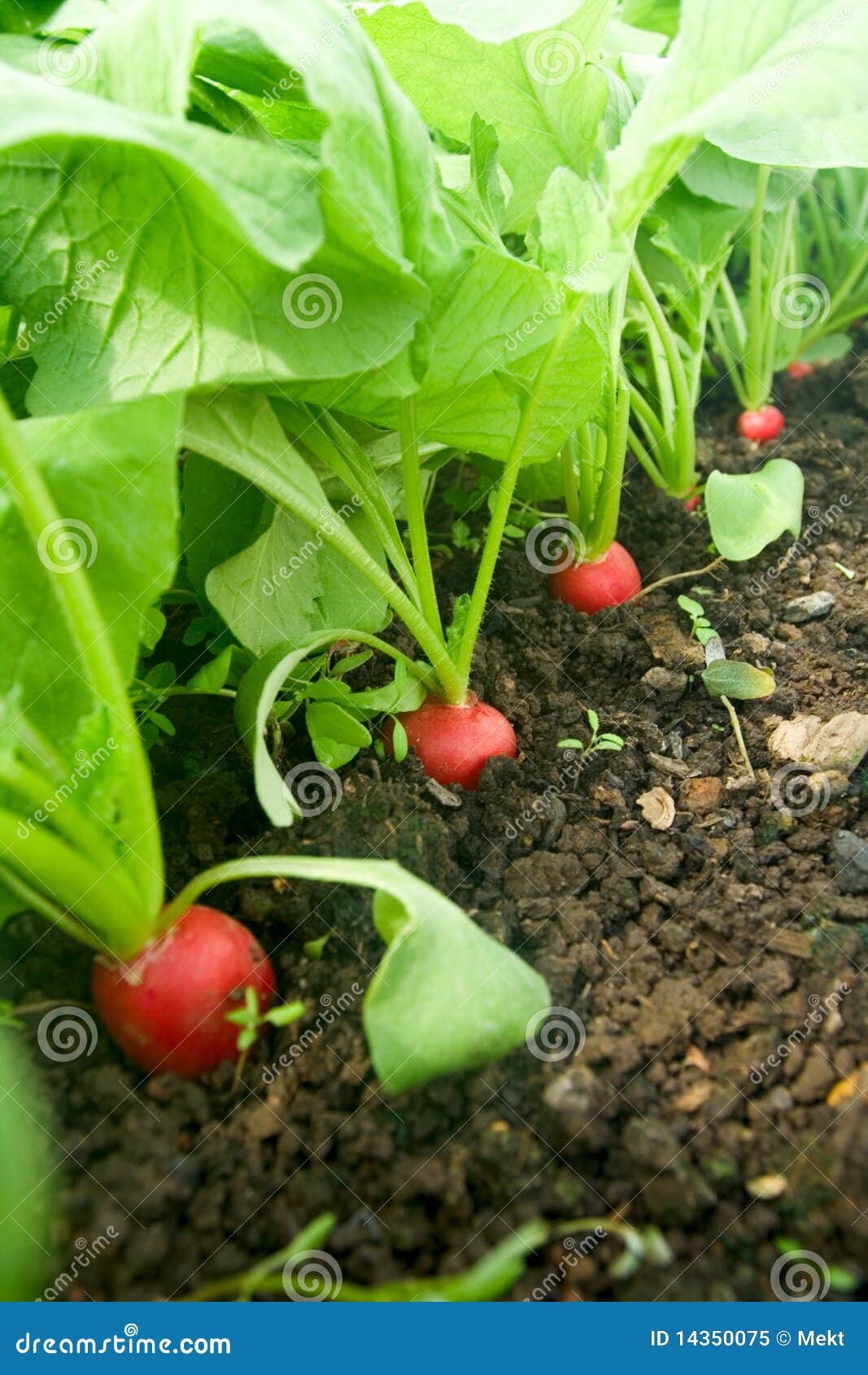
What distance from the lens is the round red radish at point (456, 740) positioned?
5.38 feet

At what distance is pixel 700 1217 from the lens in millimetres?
1048

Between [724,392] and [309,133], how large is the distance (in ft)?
5.45

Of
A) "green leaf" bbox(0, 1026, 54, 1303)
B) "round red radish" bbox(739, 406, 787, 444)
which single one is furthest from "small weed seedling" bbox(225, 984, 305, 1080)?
"round red radish" bbox(739, 406, 787, 444)

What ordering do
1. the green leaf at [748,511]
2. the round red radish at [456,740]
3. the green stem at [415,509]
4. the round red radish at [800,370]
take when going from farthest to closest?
the round red radish at [800,370] → the green leaf at [748,511] → the round red radish at [456,740] → the green stem at [415,509]

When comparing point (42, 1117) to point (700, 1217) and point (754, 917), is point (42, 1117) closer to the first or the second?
point (700, 1217)

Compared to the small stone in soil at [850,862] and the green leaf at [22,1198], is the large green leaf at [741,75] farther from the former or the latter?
the green leaf at [22,1198]

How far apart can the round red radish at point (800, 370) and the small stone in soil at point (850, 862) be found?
185 centimetres

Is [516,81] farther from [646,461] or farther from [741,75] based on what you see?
[646,461]

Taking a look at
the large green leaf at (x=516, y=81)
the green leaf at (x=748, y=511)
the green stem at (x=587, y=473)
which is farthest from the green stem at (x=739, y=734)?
the large green leaf at (x=516, y=81)

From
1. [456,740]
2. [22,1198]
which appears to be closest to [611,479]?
[456,740]

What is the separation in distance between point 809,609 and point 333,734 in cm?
99

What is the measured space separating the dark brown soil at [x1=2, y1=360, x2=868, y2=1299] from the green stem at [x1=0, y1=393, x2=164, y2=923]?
0.65 feet

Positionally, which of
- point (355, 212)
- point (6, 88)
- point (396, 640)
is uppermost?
point (6, 88)

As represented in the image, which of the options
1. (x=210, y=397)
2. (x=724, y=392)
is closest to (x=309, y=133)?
(x=210, y=397)
